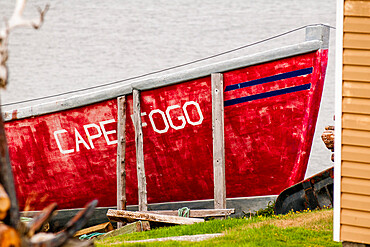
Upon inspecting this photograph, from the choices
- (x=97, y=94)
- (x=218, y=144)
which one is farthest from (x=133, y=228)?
(x=97, y=94)

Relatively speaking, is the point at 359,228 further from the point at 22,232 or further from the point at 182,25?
the point at 182,25

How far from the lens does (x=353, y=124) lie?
5906 millimetres

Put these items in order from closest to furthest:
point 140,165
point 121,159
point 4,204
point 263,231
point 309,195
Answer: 1. point 4,204
2. point 263,231
3. point 309,195
4. point 140,165
5. point 121,159

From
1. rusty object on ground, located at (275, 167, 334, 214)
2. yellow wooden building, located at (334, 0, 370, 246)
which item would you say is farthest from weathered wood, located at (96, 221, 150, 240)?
yellow wooden building, located at (334, 0, 370, 246)

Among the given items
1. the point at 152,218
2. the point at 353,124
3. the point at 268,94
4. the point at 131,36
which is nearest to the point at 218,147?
the point at 268,94

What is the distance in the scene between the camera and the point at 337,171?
5969mm

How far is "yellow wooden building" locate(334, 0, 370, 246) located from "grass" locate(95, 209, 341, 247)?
0.76 meters

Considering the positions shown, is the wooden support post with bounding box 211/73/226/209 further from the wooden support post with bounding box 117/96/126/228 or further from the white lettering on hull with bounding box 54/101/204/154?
the wooden support post with bounding box 117/96/126/228

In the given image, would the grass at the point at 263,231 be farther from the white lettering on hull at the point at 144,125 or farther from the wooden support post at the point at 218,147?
the white lettering on hull at the point at 144,125

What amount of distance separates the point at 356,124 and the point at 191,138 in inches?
162

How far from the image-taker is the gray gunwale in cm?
902

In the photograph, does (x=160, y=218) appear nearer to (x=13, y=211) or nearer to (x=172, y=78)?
(x=172, y=78)

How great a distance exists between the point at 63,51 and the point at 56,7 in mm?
1820

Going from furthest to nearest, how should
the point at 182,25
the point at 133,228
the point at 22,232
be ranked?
the point at 182,25
the point at 133,228
the point at 22,232
